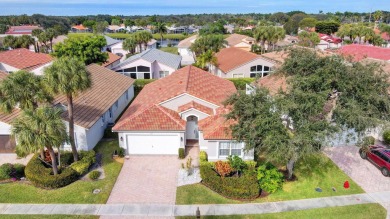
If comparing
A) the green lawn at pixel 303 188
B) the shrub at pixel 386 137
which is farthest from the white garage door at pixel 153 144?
the shrub at pixel 386 137

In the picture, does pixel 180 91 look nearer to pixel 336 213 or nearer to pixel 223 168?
pixel 223 168

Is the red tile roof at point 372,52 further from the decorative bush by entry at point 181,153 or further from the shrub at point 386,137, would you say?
the decorative bush by entry at point 181,153

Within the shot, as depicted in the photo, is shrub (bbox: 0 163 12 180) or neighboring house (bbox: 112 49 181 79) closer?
shrub (bbox: 0 163 12 180)

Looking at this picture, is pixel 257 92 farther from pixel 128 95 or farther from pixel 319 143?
pixel 128 95

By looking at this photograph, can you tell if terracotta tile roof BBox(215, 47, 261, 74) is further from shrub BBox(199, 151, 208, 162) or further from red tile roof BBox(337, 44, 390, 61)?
shrub BBox(199, 151, 208, 162)

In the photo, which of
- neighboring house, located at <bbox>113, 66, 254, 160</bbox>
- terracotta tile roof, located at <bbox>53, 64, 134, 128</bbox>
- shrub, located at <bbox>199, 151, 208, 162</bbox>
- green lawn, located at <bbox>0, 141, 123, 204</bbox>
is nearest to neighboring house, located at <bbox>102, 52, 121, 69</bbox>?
terracotta tile roof, located at <bbox>53, 64, 134, 128</bbox>

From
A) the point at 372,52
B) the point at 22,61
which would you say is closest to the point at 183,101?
the point at 22,61
